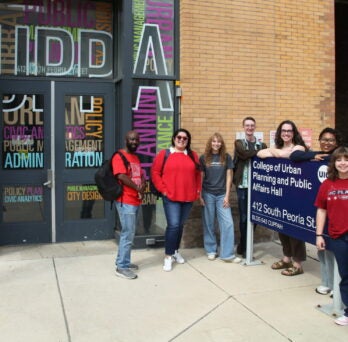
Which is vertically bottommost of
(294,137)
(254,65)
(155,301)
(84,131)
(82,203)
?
(155,301)

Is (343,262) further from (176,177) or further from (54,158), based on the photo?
(54,158)

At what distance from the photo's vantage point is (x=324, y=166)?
15.2ft

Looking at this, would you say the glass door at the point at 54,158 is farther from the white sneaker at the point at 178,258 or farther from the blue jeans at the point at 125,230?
the blue jeans at the point at 125,230

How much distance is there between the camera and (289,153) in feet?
17.6

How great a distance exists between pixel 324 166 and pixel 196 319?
1958 mm

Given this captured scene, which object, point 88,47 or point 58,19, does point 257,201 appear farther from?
point 58,19

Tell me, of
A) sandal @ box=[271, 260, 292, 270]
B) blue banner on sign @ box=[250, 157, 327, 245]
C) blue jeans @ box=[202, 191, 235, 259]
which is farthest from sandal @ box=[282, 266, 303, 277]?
blue jeans @ box=[202, 191, 235, 259]

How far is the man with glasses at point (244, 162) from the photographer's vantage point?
6008 millimetres

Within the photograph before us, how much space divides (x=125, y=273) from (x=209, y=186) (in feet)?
5.29

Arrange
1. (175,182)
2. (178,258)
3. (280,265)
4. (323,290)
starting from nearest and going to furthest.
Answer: (323,290) < (175,182) < (280,265) < (178,258)

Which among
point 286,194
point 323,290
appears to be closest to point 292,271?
point 323,290

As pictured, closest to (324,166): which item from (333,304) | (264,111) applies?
(333,304)

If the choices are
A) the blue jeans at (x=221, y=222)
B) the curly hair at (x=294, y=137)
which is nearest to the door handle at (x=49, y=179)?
the blue jeans at (x=221, y=222)

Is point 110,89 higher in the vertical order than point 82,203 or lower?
higher
